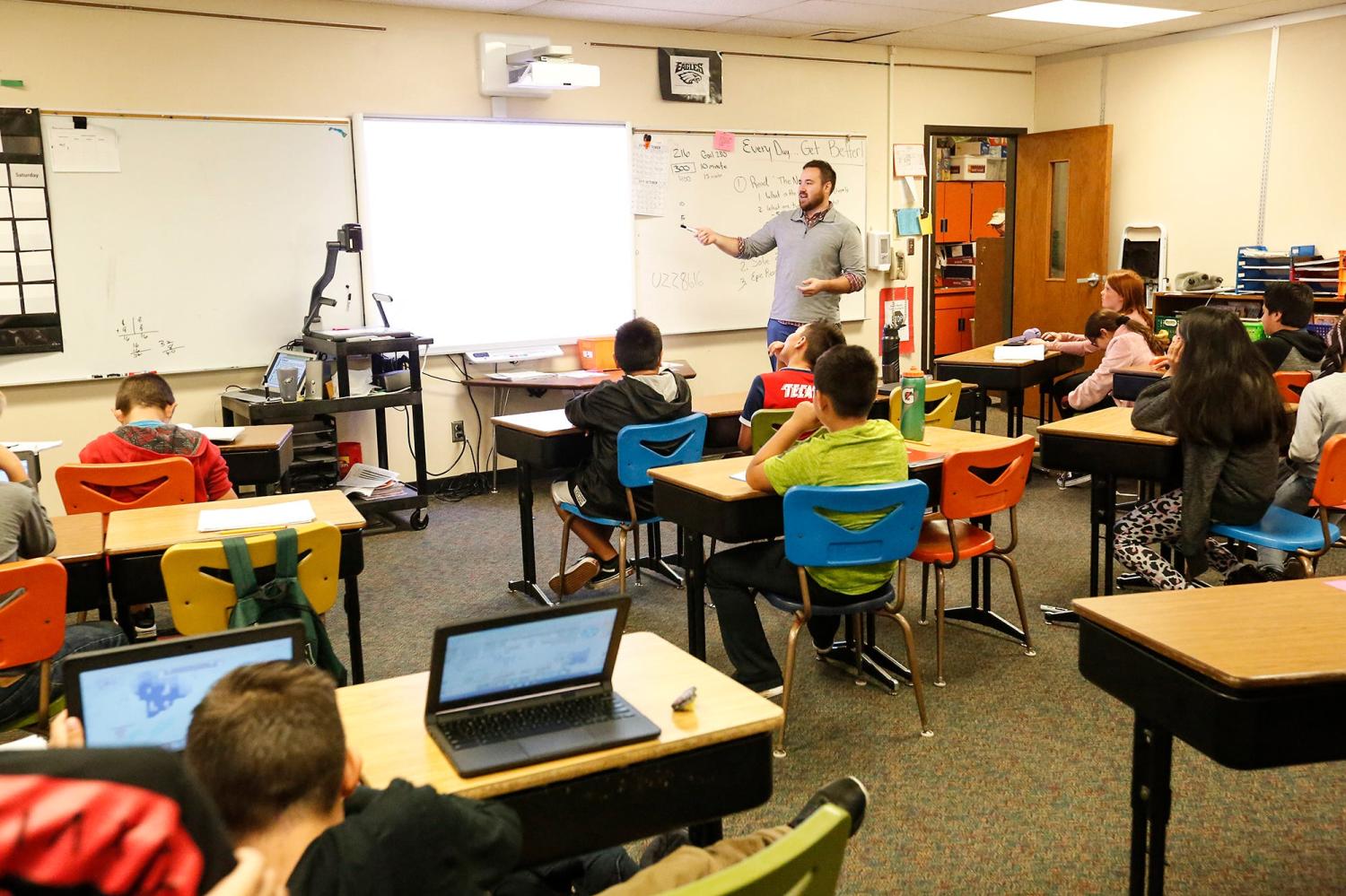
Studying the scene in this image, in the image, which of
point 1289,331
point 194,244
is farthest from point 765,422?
point 194,244

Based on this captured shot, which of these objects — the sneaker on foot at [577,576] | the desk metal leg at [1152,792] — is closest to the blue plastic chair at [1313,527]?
the desk metal leg at [1152,792]

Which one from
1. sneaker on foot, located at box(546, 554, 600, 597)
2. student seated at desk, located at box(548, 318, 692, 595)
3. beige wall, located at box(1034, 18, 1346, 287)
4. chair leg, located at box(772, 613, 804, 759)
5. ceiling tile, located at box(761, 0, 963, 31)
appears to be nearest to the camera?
chair leg, located at box(772, 613, 804, 759)

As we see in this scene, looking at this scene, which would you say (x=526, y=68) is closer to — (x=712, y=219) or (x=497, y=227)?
(x=497, y=227)

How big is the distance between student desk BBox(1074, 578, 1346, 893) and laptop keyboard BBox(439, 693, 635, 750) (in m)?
0.91

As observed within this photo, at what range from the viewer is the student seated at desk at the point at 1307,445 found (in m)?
3.76

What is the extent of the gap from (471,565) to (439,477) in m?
1.56

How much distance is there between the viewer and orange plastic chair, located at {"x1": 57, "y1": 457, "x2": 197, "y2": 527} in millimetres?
Answer: 3559

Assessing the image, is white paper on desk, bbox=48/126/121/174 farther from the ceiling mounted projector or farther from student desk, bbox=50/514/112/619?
student desk, bbox=50/514/112/619

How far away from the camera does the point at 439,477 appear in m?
6.47

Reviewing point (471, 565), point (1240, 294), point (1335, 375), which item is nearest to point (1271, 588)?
point (1335, 375)

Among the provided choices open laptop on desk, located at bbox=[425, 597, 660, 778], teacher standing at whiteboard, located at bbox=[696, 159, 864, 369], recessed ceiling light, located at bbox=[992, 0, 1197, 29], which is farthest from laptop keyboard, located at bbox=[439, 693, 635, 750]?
recessed ceiling light, located at bbox=[992, 0, 1197, 29]

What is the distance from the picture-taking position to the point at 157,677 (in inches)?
61.1

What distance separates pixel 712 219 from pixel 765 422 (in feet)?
10.7

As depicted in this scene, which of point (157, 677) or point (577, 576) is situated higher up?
point (157, 677)
